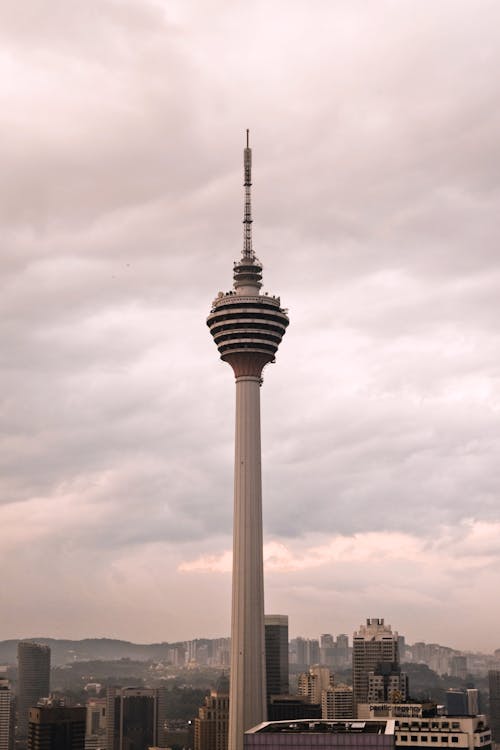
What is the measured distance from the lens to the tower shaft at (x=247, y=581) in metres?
186

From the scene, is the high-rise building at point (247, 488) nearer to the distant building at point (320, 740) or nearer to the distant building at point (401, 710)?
the distant building at point (401, 710)

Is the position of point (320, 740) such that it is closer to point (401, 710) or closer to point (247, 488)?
point (401, 710)

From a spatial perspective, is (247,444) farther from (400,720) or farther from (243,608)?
(400,720)

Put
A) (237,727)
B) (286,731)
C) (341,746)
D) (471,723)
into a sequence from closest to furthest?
(341,746) → (286,731) → (471,723) → (237,727)

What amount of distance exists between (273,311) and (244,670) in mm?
58558

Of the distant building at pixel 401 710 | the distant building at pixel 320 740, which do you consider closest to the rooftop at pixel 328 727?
the distant building at pixel 320 740

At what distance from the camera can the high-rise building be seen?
18662 cm

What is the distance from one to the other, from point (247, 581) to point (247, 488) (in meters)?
15.1

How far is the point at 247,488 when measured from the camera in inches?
7559

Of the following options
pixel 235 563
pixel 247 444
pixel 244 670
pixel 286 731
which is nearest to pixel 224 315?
pixel 247 444

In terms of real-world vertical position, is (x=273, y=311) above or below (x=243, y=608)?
above

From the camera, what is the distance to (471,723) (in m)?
120

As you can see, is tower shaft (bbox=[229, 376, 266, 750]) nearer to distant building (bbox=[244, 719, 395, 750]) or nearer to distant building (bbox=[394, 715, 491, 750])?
distant building (bbox=[394, 715, 491, 750])

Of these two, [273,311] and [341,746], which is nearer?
[341,746]
